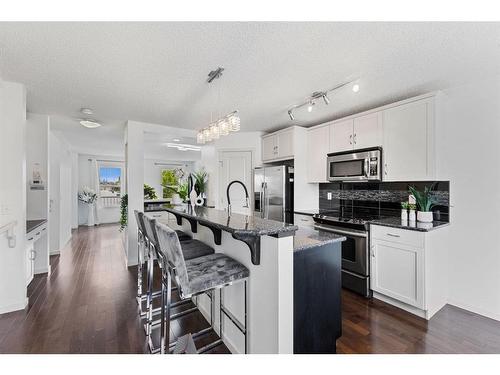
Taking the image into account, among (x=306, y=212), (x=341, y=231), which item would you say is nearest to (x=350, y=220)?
(x=341, y=231)

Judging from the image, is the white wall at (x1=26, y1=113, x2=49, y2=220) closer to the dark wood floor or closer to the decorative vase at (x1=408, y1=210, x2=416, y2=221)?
the dark wood floor

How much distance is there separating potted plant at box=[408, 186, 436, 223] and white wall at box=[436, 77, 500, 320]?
20 cm

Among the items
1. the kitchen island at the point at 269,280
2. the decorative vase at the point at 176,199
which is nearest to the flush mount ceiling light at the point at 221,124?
the kitchen island at the point at 269,280

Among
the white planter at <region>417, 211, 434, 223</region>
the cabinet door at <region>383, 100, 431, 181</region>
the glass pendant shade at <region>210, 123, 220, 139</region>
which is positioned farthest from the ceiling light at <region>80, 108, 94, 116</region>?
the white planter at <region>417, 211, 434, 223</region>

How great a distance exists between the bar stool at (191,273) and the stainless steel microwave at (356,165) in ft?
7.04

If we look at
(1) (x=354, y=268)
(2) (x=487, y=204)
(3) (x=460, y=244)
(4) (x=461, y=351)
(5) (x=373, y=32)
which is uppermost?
(5) (x=373, y=32)

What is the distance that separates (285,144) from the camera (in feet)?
12.8

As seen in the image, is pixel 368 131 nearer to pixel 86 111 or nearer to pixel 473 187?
pixel 473 187

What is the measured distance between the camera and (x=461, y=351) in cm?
179

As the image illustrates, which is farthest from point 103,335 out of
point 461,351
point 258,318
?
point 461,351

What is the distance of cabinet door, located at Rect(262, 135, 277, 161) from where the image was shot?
416cm

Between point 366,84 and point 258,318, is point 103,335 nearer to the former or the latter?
point 258,318

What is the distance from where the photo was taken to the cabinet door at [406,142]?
8.21 feet
